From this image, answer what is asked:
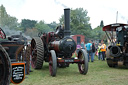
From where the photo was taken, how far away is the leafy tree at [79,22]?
3872cm

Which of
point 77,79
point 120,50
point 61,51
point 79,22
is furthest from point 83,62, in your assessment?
point 79,22

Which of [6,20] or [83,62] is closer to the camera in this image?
[83,62]

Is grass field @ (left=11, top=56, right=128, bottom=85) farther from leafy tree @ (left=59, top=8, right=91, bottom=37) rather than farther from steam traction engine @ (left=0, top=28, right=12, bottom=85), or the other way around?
leafy tree @ (left=59, top=8, right=91, bottom=37)

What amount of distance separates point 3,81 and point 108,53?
21.5ft

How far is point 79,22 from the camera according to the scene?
129ft

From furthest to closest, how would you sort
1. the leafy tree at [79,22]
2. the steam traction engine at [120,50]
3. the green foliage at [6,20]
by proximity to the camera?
the green foliage at [6,20], the leafy tree at [79,22], the steam traction engine at [120,50]

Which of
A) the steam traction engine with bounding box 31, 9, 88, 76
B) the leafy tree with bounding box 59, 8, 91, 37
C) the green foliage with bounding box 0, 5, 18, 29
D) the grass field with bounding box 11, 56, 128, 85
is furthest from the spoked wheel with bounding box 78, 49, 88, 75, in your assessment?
the green foliage with bounding box 0, 5, 18, 29

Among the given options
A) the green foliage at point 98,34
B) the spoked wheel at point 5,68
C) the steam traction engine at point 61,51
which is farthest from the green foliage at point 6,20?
the spoked wheel at point 5,68

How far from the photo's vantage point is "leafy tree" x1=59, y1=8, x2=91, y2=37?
38.7m

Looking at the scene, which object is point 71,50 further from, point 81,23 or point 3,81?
point 81,23

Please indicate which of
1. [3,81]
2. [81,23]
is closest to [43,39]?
[3,81]

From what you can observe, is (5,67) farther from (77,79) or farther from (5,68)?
(77,79)

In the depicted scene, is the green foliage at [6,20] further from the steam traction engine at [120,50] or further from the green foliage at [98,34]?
the steam traction engine at [120,50]

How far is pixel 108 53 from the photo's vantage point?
7.88 m
